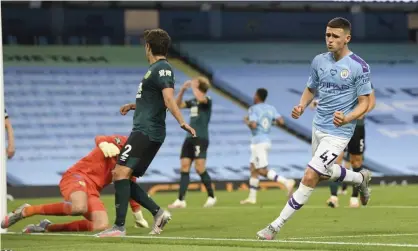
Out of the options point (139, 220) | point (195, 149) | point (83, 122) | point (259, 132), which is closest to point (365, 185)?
point (139, 220)

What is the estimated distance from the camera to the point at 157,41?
36.8ft

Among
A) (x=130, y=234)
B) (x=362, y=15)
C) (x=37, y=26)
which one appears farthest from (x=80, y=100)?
(x=130, y=234)

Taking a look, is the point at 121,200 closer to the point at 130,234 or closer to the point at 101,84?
the point at 130,234

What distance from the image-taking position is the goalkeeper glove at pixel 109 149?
38.7 ft

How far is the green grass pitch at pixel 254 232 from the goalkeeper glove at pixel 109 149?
960 mm

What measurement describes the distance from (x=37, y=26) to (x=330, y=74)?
25.0 m

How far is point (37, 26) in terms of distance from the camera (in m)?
34.6

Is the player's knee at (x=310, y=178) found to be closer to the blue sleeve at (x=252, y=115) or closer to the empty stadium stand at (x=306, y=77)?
the blue sleeve at (x=252, y=115)

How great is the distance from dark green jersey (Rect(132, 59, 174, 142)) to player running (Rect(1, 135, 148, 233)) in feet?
2.91

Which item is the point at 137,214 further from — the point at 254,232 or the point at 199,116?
the point at 199,116

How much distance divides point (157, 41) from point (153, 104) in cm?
70

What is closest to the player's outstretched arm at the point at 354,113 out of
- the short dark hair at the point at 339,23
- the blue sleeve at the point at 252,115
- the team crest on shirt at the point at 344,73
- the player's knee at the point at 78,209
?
the team crest on shirt at the point at 344,73

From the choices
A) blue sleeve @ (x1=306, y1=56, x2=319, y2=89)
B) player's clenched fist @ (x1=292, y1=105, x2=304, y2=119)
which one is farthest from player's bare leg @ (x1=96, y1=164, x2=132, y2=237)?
blue sleeve @ (x1=306, y1=56, x2=319, y2=89)

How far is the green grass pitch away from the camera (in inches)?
365
